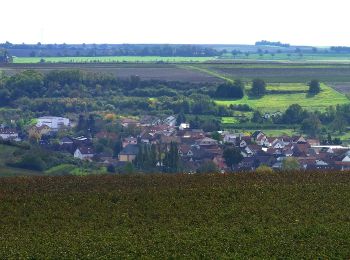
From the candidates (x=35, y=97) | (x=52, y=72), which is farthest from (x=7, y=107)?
(x=52, y=72)

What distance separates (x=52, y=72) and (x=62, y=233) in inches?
2968

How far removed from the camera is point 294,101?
86.6 m

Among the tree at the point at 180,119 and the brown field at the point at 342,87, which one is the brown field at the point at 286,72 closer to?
the brown field at the point at 342,87

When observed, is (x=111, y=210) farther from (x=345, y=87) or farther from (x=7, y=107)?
(x=345, y=87)

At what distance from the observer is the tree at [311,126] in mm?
70637

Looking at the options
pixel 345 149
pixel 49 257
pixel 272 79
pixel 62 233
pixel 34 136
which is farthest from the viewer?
pixel 272 79

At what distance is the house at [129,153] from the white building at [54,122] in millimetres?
14074

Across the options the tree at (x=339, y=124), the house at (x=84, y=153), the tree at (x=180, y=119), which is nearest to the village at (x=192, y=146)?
the house at (x=84, y=153)

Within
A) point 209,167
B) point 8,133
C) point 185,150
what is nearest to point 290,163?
point 209,167

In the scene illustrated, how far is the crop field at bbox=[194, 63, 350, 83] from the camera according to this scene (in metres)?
105

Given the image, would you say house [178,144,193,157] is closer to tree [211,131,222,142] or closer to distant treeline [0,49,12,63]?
tree [211,131,222,142]

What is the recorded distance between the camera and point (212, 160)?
5284 centimetres

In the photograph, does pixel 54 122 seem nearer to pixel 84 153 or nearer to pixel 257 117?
pixel 257 117

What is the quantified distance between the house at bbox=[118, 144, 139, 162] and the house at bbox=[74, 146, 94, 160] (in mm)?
1950
